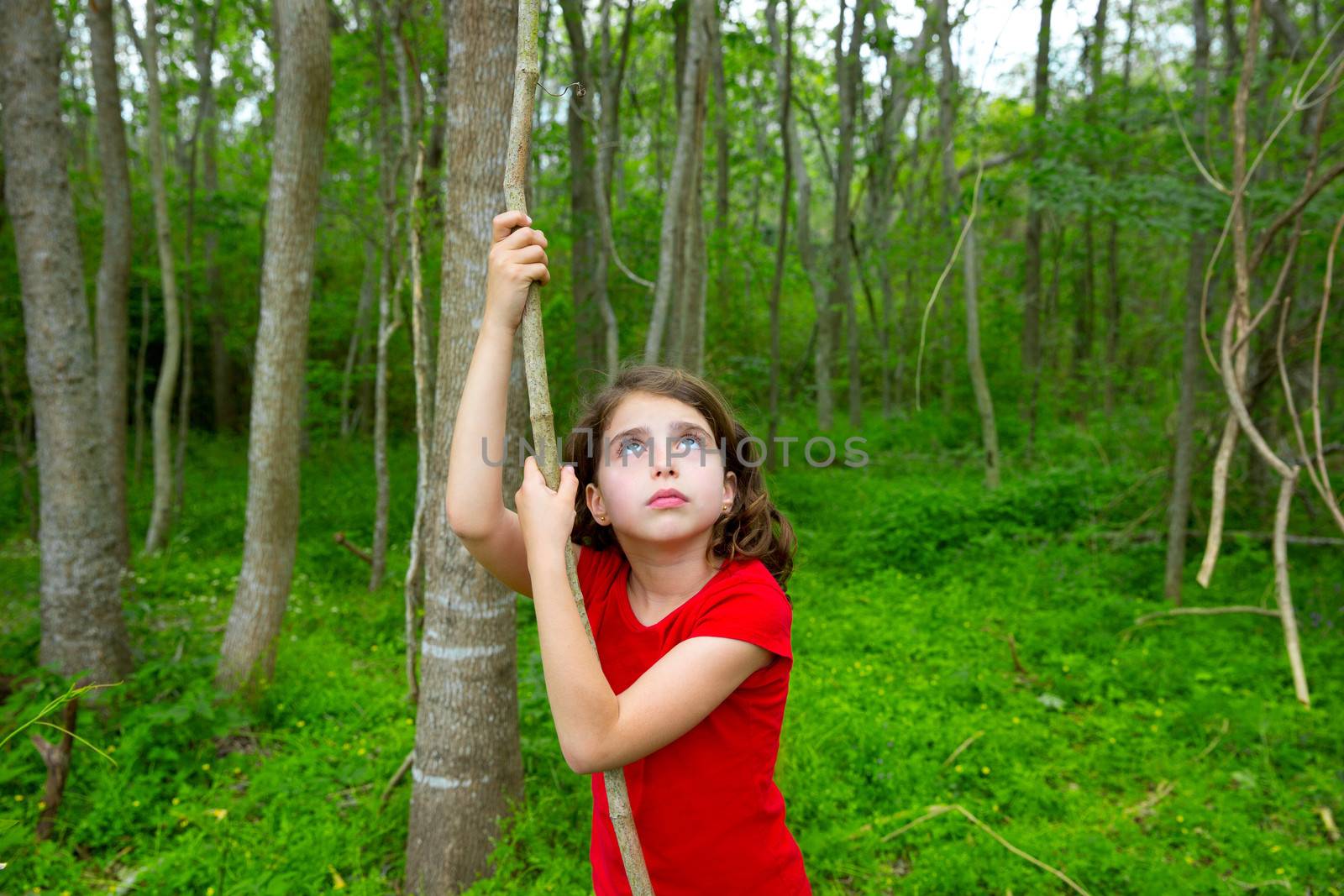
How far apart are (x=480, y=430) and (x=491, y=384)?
7cm

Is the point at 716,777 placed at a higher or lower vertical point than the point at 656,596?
lower

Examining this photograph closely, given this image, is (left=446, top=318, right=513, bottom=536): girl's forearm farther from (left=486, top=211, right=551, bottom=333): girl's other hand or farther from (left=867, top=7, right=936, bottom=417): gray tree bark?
(left=867, top=7, right=936, bottom=417): gray tree bark

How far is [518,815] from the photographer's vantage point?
2.72 m

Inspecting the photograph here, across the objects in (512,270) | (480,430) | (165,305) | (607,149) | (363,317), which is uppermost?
(607,149)

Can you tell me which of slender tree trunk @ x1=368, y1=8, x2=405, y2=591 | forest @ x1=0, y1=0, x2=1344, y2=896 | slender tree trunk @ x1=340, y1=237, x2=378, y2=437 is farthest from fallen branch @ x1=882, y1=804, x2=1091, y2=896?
slender tree trunk @ x1=340, y1=237, x2=378, y2=437

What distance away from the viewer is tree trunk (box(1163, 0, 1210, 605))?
5.10m

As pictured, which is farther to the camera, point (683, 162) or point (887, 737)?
point (683, 162)

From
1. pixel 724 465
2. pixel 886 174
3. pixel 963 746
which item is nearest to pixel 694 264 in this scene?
pixel 963 746

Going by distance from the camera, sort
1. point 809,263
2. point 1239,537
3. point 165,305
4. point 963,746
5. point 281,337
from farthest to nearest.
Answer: point 809,263
point 165,305
point 1239,537
point 281,337
point 963,746

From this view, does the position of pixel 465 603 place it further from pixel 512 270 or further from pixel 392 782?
pixel 512 270

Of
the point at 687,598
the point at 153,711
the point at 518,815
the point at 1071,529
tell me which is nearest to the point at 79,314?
the point at 153,711

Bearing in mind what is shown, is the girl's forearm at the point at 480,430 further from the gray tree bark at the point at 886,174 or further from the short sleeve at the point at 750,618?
the gray tree bark at the point at 886,174

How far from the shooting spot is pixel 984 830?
3.14 metres

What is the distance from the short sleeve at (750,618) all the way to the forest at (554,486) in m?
0.38
